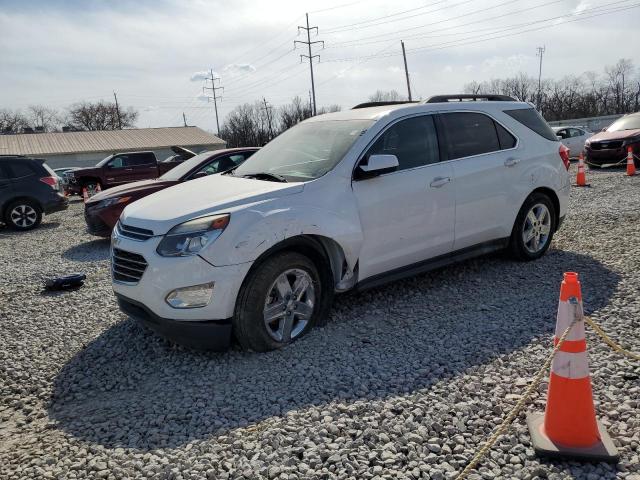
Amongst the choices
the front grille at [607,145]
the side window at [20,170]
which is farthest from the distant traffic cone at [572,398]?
the front grille at [607,145]

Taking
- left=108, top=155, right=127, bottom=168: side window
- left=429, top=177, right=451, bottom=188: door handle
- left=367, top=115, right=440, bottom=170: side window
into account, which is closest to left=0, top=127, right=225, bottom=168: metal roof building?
left=108, top=155, right=127, bottom=168: side window

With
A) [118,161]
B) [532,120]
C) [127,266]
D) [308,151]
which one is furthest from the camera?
[118,161]

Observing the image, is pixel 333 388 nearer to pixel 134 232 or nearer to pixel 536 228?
pixel 134 232

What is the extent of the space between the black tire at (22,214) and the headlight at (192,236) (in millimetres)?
10430

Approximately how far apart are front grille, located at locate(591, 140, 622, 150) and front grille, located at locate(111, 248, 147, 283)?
51.9ft

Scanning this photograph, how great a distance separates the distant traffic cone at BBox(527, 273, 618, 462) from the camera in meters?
2.54

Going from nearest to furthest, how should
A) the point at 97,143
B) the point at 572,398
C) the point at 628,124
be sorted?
the point at 572,398 < the point at 628,124 < the point at 97,143

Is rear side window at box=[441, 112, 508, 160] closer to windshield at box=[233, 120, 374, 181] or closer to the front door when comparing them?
the front door

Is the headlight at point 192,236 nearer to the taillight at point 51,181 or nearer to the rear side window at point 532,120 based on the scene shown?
the rear side window at point 532,120

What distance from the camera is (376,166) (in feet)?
13.9

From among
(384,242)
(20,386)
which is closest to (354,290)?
(384,242)

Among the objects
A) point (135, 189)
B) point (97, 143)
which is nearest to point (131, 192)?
point (135, 189)

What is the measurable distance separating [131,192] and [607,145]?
14.1 metres

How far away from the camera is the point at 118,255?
414cm
